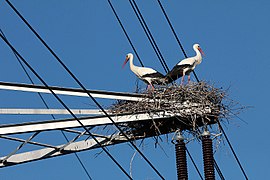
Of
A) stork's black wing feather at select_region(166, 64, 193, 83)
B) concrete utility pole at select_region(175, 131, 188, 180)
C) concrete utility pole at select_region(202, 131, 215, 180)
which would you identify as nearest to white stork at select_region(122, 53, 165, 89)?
stork's black wing feather at select_region(166, 64, 193, 83)

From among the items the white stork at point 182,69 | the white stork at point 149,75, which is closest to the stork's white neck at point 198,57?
the white stork at point 182,69

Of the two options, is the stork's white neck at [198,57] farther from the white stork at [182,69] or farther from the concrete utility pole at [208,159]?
the concrete utility pole at [208,159]

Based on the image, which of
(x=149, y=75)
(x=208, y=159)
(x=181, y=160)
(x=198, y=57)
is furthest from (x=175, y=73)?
(x=208, y=159)

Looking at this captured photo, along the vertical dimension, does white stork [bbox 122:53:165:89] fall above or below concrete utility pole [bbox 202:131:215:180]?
above

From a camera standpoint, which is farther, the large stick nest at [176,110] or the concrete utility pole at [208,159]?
the large stick nest at [176,110]

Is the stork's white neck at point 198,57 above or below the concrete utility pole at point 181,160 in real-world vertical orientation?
Result: above

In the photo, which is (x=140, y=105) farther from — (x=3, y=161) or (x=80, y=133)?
(x=3, y=161)

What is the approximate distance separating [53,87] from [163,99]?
9.49 feet

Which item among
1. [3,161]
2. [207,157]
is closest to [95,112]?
[3,161]

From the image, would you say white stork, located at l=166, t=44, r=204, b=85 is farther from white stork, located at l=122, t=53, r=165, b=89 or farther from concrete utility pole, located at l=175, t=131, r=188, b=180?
concrete utility pole, located at l=175, t=131, r=188, b=180

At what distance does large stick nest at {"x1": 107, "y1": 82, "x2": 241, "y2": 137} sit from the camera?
42.3 feet

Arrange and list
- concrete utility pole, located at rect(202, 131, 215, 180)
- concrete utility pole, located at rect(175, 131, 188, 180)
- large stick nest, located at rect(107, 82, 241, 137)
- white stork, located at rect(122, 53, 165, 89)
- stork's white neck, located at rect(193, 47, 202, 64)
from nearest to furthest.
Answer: concrete utility pole, located at rect(202, 131, 215, 180) < concrete utility pole, located at rect(175, 131, 188, 180) < large stick nest, located at rect(107, 82, 241, 137) < white stork, located at rect(122, 53, 165, 89) < stork's white neck, located at rect(193, 47, 202, 64)

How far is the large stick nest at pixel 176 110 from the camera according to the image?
12883mm

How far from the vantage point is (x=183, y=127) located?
1309 cm
